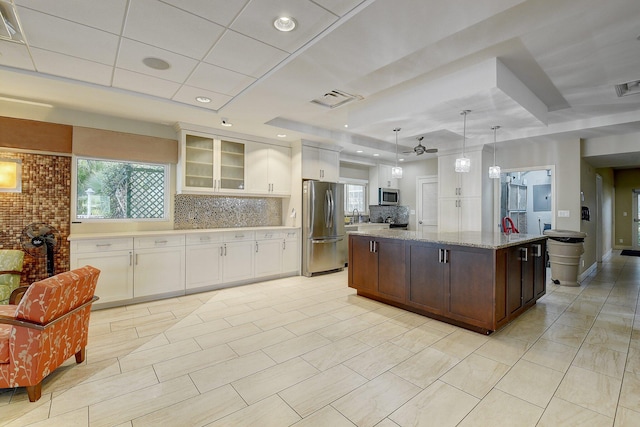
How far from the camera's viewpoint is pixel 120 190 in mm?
4344

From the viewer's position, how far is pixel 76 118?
394 centimetres

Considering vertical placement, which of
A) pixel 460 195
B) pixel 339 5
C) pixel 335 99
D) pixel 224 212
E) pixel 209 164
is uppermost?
pixel 335 99

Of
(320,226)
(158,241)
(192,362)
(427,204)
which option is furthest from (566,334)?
(158,241)

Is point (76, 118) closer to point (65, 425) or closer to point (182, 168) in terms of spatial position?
point (182, 168)

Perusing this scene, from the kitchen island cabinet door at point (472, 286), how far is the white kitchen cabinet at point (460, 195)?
320cm

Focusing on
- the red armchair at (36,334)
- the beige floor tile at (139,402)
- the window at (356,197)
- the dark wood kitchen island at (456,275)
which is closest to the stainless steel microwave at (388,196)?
the window at (356,197)

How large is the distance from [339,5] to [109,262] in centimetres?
381

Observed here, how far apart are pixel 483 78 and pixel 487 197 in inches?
145

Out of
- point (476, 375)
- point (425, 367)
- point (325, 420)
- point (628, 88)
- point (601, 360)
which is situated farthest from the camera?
point (628, 88)

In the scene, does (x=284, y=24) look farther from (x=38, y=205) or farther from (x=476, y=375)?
(x=38, y=205)

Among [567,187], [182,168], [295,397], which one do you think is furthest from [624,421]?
[182,168]

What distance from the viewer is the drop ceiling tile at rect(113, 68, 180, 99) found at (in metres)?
3.00

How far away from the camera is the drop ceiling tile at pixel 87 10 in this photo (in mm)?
1954

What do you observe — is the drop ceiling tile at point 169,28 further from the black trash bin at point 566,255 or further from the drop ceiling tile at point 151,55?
the black trash bin at point 566,255
